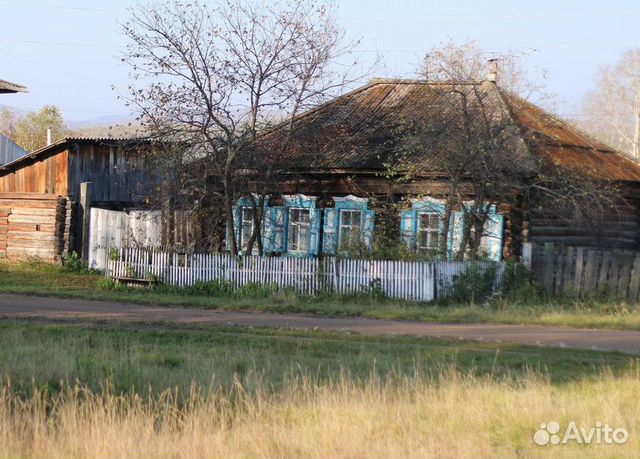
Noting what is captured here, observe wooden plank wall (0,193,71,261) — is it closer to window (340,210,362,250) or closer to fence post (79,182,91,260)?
fence post (79,182,91,260)

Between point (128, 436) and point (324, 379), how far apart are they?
12.9ft

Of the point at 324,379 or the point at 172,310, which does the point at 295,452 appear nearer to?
the point at 324,379

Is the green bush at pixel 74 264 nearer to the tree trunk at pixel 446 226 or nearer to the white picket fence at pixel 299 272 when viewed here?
the white picket fence at pixel 299 272

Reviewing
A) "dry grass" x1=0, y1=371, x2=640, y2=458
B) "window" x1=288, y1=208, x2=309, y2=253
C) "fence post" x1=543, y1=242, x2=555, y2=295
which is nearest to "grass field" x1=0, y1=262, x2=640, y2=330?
"fence post" x1=543, y1=242, x2=555, y2=295

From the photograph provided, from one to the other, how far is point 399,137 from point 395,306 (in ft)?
25.8

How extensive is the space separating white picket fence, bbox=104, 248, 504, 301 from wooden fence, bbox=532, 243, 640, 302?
1.22 metres

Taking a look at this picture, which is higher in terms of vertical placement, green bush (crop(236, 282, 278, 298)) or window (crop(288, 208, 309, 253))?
window (crop(288, 208, 309, 253))

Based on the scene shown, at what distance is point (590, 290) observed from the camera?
22875mm

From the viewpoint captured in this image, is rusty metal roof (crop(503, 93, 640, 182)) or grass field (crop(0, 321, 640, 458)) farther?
rusty metal roof (crop(503, 93, 640, 182))

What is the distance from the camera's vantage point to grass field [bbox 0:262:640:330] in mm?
19453

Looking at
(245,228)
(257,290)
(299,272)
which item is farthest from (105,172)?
(299,272)

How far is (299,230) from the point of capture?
2905 centimetres

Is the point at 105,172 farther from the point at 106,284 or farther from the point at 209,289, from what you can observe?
the point at 209,289

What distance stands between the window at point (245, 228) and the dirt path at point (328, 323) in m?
7.42
